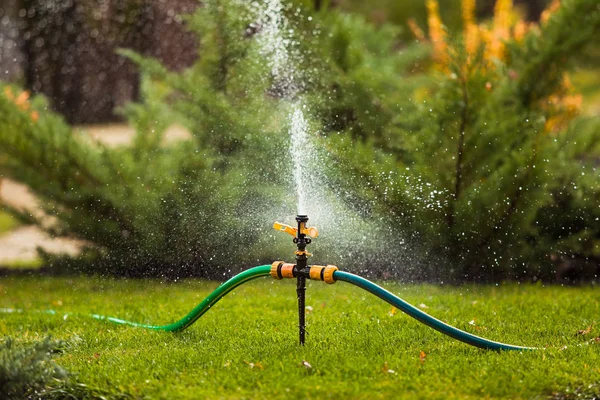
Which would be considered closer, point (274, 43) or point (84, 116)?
point (274, 43)

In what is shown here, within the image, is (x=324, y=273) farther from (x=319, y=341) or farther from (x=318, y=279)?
(x=319, y=341)

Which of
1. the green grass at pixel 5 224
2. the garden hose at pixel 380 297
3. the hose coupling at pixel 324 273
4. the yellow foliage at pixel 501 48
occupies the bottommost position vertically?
the green grass at pixel 5 224

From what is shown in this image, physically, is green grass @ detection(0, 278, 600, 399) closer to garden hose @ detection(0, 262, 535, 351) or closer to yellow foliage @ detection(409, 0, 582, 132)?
garden hose @ detection(0, 262, 535, 351)

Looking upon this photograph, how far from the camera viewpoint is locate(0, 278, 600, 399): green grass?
316 centimetres

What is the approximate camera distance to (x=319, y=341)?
147 inches

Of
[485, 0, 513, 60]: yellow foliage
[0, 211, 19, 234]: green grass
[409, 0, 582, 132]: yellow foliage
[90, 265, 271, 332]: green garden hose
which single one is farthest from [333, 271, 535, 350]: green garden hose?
[0, 211, 19, 234]: green grass

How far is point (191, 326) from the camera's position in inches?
164

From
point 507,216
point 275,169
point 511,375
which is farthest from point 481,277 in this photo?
point 511,375

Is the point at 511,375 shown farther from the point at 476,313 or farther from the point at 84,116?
the point at 84,116

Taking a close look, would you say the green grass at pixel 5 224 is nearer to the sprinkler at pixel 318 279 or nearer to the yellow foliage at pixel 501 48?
the yellow foliage at pixel 501 48

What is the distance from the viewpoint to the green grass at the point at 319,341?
10.4 feet

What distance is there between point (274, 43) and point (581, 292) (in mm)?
2776

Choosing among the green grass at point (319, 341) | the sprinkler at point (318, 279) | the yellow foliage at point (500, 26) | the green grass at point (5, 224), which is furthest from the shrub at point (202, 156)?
the green grass at point (5, 224)

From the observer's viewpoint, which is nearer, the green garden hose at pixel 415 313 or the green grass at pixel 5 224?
the green garden hose at pixel 415 313
